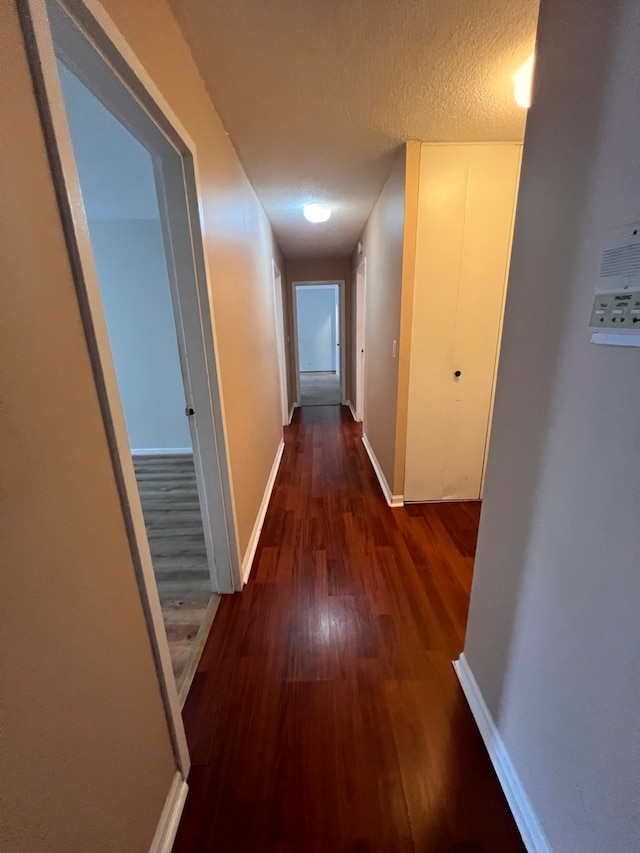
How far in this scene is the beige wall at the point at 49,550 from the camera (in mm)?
522

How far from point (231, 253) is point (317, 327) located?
7749mm

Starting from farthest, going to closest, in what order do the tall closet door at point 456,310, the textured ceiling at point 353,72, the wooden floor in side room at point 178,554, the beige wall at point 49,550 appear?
the tall closet door at point 456,310 → the wooden floor in side room at point 178,554 → the textured ceiling at point 353,72 → the beige wall at point 49,550

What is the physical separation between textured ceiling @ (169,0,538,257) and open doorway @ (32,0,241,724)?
457 millimetres

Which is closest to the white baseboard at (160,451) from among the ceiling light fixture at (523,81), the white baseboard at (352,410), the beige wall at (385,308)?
the beige wall at (385,308)

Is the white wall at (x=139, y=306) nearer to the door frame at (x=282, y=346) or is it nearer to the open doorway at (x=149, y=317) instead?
the open doorway at (x=149, y=317)

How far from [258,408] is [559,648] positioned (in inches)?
86.2

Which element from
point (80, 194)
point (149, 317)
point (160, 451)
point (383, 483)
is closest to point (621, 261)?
point (80, 194)

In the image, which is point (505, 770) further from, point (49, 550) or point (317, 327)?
point (317, 327)

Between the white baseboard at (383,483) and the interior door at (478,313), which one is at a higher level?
the interior door at (478,313)

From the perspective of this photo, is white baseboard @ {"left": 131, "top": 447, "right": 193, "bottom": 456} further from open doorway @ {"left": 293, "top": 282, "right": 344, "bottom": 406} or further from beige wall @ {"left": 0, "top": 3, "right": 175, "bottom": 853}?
open doorway @ {"left": 293, "top": 282, "right": 344, "bottom": 406}

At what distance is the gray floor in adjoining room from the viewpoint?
6234 millimetres

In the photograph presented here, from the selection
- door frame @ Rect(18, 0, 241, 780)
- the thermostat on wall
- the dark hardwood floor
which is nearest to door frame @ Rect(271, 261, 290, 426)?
the dark hardwood floor

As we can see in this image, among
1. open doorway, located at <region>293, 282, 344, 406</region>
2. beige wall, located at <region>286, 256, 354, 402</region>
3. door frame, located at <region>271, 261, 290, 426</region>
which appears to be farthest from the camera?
open doorway, located at <region>293, 282, 344, 406</region>

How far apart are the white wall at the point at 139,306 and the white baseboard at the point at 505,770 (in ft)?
9.18
